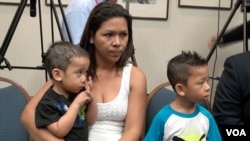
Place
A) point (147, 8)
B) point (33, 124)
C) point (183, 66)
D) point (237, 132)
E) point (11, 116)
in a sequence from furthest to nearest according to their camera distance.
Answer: point (147, 8) → point (11, 116) → point (237, 132) → point (33, 124) → point (183, 66)

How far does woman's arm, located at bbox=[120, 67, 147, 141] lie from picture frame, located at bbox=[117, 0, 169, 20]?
1373 millimetres

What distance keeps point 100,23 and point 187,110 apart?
0.52 metres

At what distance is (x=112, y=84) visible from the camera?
5.16 feet

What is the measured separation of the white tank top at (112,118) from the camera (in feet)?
4.97

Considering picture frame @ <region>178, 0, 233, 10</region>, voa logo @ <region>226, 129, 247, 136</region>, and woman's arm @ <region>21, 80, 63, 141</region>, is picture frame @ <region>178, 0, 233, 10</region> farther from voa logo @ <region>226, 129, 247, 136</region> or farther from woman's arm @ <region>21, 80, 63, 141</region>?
woman's arm @ <region>21, 80, 63, 141</region>

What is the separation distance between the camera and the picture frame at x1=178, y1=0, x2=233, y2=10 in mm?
2902

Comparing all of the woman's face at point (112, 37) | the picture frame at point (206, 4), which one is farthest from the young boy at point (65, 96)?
the picture frame at point (206, 4)

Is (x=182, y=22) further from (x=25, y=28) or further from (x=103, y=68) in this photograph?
(x=103, y=68)

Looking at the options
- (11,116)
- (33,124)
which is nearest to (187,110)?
(33,124)

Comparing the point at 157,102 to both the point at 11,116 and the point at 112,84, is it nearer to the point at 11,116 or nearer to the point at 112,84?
the point at 112,84

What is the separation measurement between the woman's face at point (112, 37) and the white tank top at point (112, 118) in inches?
5.6

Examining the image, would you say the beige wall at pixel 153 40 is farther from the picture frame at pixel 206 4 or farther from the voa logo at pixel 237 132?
the voa logo at pixel 237 132

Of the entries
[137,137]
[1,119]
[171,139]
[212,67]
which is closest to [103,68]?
[137,137]

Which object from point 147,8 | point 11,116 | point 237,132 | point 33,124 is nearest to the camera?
point 33,124
